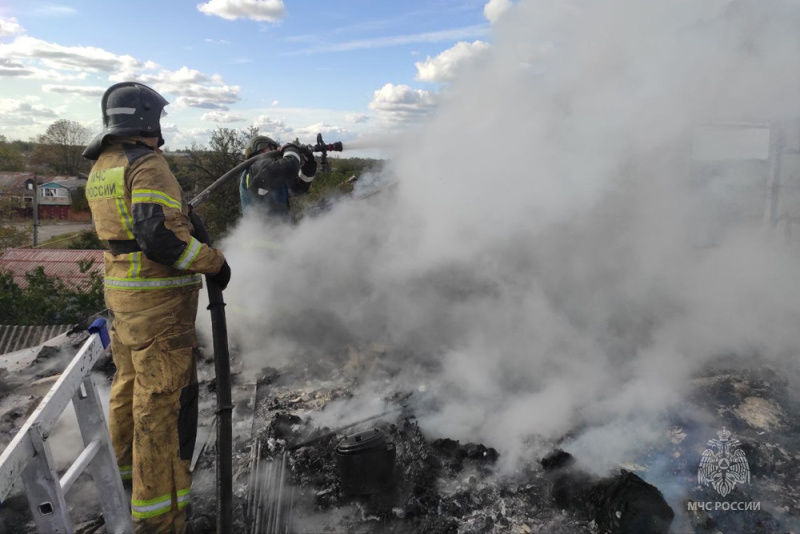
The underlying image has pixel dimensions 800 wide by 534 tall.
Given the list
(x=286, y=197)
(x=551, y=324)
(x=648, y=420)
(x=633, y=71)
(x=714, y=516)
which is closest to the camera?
(x=714, y=516)

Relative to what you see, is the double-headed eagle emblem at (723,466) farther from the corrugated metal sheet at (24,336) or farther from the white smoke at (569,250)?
the corrugated metal sheet at (24,336)

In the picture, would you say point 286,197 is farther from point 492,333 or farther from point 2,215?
point 2,215

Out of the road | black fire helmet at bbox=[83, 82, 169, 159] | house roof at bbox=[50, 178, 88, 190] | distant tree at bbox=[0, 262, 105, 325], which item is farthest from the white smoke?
house roof at bbox=[50, 178, 88, 190]

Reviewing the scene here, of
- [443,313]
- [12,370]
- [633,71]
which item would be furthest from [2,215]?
[633,71]

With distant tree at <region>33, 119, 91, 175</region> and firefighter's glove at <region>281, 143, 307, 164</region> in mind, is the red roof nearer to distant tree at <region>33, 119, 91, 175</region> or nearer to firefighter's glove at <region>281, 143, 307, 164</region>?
firefighter's glove at <region>281, 143, 307, 164</region>

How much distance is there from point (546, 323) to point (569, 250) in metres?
1.05

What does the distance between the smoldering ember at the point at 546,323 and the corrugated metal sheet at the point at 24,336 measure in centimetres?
234

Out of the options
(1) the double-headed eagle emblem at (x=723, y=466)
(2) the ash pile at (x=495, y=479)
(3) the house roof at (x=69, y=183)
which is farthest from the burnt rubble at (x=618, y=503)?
(3) the house roof at (x=69, y=183)

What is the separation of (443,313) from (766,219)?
3538 mm

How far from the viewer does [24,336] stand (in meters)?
6.61

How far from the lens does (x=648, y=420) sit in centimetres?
341

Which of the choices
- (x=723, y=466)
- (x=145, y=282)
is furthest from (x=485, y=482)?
(x=145, y=282)

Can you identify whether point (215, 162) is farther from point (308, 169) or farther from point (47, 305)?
point (308, 169)

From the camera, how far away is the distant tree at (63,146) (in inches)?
1900
